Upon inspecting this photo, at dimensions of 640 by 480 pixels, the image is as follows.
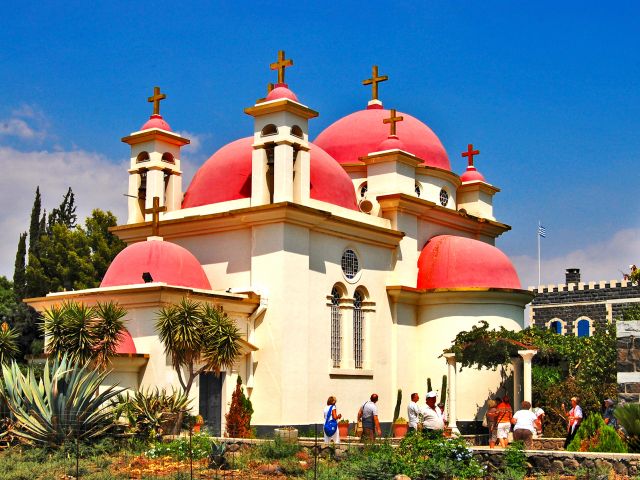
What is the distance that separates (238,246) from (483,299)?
845 centimetres

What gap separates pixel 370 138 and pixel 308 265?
832cm

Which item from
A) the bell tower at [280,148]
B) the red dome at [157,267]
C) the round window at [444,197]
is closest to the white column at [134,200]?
the red dome at [157,267]

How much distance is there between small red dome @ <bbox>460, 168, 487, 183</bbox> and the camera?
36.5 metres

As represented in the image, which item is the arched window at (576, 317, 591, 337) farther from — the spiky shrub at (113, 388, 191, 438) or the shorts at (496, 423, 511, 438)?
the spiky shrub at (113, 388, 191, 438)

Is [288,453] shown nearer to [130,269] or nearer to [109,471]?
[109,471]

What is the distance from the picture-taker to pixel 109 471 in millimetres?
16125

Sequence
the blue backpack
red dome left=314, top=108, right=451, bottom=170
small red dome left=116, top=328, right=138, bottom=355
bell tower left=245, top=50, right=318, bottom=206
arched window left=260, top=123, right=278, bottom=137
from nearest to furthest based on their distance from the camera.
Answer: the blue backpack → small red dome left=116, top=328, right=138, bottom=355 → bell tower left=245, top=50, right=318, bottom=206 → arched window left=260, top=123, right=278, bottom=137 → red dome left=314, top=108, right=451, bottom=170

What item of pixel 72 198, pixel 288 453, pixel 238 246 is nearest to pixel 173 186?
pixel 238 246

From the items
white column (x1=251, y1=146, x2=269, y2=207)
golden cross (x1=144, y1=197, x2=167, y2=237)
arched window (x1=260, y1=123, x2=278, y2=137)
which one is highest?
arched window (x1=260, y1=123, x2=278, y2=137)

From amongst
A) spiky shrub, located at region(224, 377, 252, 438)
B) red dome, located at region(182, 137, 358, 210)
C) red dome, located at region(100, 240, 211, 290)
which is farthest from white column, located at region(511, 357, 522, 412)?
red dome, located at region(100, 240, 211, 290)

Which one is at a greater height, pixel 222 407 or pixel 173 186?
pixel 173 186

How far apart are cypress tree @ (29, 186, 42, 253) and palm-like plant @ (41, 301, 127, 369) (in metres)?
28.1

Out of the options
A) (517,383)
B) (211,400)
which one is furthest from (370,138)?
(211,400)

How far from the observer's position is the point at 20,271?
4722cm
